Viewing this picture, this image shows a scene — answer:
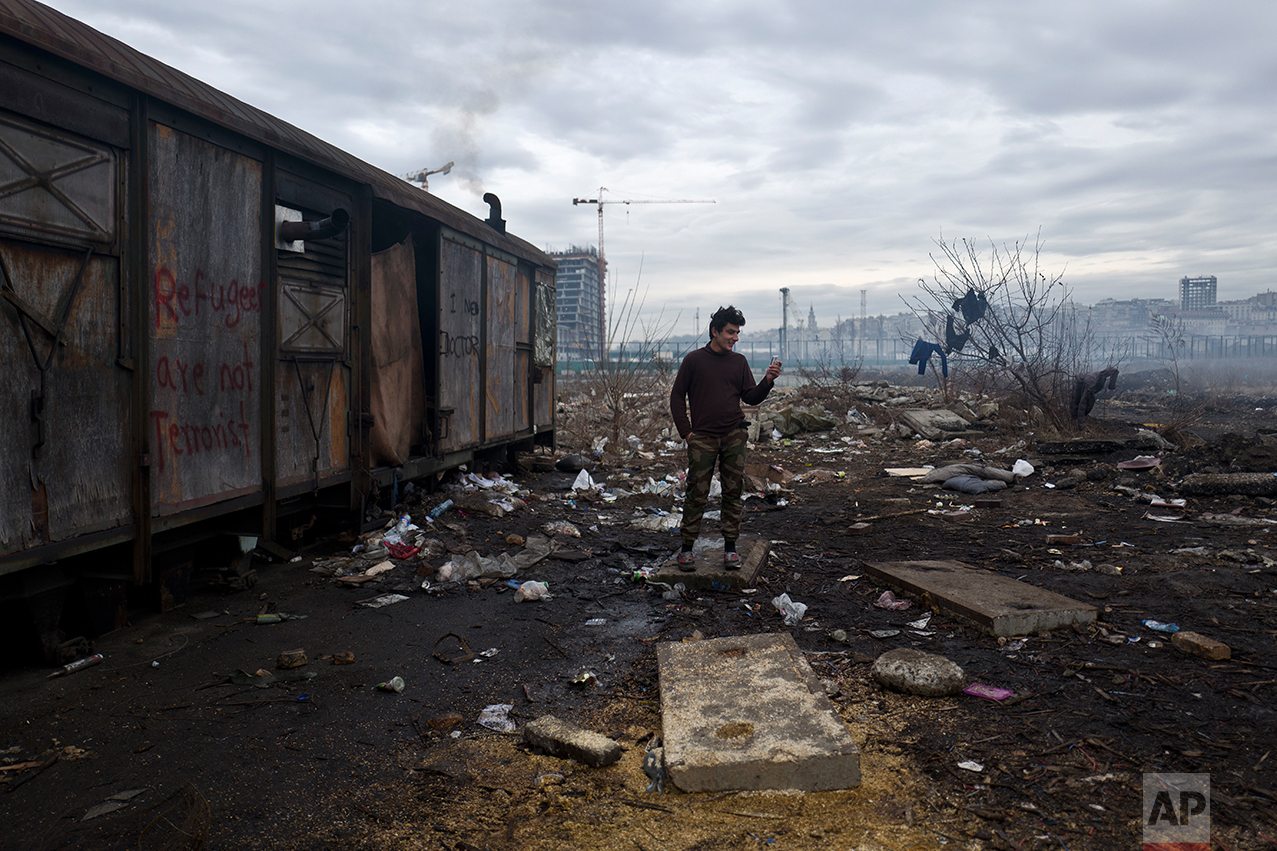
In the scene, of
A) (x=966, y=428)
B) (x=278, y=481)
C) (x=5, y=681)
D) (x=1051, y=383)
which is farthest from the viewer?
(x=966, y=428)

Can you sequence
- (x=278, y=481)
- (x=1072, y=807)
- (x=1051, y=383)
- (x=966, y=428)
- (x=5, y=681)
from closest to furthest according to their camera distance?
(x=1072, y=807)
(x=5, y=681)
(x=278, y=481)
(x=1051, y=383)
(x=966, y=428)

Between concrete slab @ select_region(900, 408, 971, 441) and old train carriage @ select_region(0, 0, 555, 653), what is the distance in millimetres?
9552

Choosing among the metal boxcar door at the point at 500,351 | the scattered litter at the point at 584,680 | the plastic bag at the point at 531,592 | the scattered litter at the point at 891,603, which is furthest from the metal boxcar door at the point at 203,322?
the scattered litter at the point at 891,603

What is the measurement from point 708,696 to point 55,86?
3.97 m

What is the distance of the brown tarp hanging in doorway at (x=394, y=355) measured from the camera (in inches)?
245

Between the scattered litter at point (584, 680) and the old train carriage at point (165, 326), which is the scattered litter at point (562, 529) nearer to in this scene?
the old train carriage at point (165, 326)

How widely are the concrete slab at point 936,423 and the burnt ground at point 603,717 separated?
721cm

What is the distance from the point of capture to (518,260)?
9.19 metres

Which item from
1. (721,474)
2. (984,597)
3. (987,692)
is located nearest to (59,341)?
(721,474)

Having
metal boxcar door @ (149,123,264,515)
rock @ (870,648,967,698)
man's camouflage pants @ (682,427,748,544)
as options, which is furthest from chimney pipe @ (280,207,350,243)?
rock @ (870,648,967,698)

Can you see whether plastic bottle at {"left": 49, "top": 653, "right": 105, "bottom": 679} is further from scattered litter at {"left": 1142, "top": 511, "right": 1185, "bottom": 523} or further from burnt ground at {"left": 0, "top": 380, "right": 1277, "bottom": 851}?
scattered litter at {"left": 1142, "top": 511, "right": 1185, "bottom": 523}

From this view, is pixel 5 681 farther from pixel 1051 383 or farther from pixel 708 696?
pixel 1051 383

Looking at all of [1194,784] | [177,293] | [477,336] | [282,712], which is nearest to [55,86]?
[177,293]

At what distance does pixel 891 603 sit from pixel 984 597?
55cm
